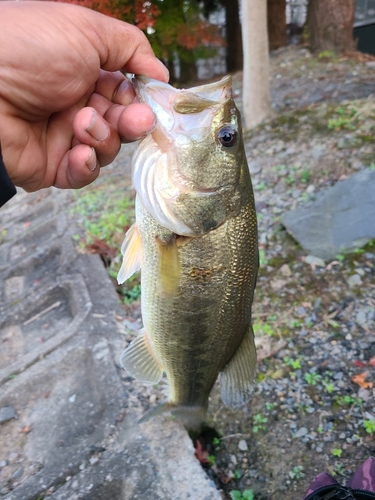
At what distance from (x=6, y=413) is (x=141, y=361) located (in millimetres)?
1794

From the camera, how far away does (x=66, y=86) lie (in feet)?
6.19

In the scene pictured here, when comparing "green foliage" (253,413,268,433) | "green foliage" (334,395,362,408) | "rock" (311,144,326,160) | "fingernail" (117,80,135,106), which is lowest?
"green foliage" (253,413,268,433)

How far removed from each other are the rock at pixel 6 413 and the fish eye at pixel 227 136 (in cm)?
286

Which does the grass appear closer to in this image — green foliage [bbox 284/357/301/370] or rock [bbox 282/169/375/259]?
green foliage [bbox 284/357/301/370]

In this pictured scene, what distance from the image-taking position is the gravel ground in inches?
108

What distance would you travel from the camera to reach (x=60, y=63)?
1778 mm

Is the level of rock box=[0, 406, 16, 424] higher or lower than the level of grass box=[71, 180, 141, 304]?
lower

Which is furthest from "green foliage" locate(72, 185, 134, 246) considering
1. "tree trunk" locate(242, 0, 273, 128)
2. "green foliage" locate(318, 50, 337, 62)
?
"green foliage" locate(318, 50, 337, 62)

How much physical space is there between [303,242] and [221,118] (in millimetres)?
2554

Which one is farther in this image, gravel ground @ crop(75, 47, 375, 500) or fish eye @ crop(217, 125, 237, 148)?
gravel ground @ crop(75, 47, 375, 500)

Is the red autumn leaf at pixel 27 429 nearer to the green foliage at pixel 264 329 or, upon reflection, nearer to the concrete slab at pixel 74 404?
the concrete slab at pixel 74 404

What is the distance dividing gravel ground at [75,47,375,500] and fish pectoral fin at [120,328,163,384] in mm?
850

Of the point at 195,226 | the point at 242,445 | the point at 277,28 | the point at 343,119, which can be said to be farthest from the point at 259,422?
the point at 277,28

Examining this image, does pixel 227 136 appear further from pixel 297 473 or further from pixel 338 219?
pixel 338 219
